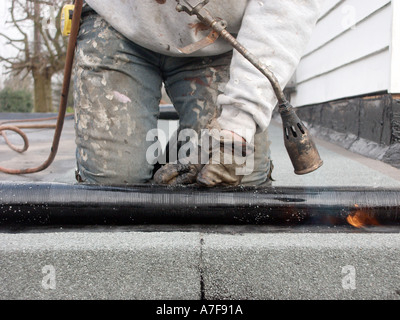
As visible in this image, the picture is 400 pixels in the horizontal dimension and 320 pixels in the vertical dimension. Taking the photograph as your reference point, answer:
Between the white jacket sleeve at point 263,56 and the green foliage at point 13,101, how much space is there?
2511 cm

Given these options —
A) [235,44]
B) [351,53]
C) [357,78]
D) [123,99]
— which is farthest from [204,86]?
[351,53]

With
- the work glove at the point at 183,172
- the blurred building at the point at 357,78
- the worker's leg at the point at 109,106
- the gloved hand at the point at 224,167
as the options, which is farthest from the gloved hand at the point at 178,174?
the blurred building at the point at 357,78

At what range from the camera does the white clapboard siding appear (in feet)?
11.8

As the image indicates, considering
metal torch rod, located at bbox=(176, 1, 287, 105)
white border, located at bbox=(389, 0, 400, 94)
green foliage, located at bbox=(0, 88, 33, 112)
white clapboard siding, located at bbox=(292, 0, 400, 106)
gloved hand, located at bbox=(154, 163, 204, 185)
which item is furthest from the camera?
green foliage, located at bbox=(0, 88, 33, 112)

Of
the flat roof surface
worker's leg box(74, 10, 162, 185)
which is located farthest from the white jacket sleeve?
the flat roof surface

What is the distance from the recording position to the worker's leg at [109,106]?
2.09 meters

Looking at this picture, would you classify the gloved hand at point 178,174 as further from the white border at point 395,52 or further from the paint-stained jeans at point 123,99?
the white border at point 395,52

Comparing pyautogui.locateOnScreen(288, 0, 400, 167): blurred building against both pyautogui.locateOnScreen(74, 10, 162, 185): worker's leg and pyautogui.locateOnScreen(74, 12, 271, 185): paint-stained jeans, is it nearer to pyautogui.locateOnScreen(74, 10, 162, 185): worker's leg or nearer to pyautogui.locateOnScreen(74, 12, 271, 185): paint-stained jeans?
pyautogui.locateOnScreen(74, 12, 271, 185): paint-stained jeans

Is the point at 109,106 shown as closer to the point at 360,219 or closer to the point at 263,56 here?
the point at 263,56

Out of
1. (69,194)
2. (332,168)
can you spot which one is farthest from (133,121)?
(332,168)

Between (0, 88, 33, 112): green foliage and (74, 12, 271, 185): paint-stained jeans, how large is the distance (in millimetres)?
24374

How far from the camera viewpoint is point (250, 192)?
1.52m

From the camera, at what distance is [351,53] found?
4.57 meters

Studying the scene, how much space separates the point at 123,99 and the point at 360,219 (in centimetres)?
120
